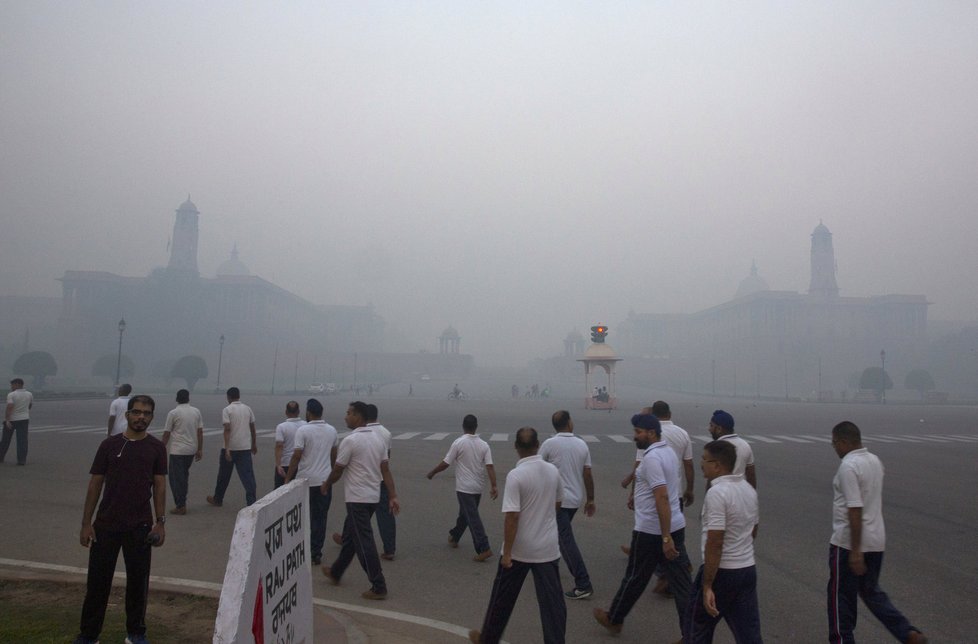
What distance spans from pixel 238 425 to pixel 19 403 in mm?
6147

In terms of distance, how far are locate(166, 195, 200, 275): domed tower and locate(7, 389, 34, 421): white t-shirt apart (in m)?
140

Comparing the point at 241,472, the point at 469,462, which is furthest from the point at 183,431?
the point at 469,462

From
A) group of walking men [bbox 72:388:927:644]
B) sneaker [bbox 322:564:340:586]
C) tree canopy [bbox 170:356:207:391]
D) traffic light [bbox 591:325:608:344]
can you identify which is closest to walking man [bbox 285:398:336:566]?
sneaker [bbox 322:564:340:586]

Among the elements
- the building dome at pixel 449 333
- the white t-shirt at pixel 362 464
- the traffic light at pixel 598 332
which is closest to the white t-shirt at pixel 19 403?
the white t-shirt at pixel 362 464

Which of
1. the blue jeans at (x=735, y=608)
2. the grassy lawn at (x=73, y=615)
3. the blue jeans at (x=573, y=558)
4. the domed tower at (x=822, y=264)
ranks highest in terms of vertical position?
the domed tower at (x=822, y=264)

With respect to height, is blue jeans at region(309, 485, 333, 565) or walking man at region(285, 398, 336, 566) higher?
walking man at region(285, 398, 336, 566)

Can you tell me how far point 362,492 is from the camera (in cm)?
654

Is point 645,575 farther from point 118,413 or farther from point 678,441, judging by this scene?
point 118,413

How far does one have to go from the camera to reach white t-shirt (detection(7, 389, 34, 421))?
13.0 metres

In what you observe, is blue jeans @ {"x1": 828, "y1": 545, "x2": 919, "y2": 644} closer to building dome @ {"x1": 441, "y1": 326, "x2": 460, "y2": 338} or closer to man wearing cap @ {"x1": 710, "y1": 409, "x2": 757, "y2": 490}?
man wearing cap @ {"x1": 710, "y1": 409, "x2": 757, "y2": 490}

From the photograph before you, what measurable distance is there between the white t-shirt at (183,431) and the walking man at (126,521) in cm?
498

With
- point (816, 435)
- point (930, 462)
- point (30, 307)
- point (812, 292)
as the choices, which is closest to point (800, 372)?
point (812, 292)

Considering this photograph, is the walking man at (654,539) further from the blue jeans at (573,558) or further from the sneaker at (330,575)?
the sneaker at (330,575)

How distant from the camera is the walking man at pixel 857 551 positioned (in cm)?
470
